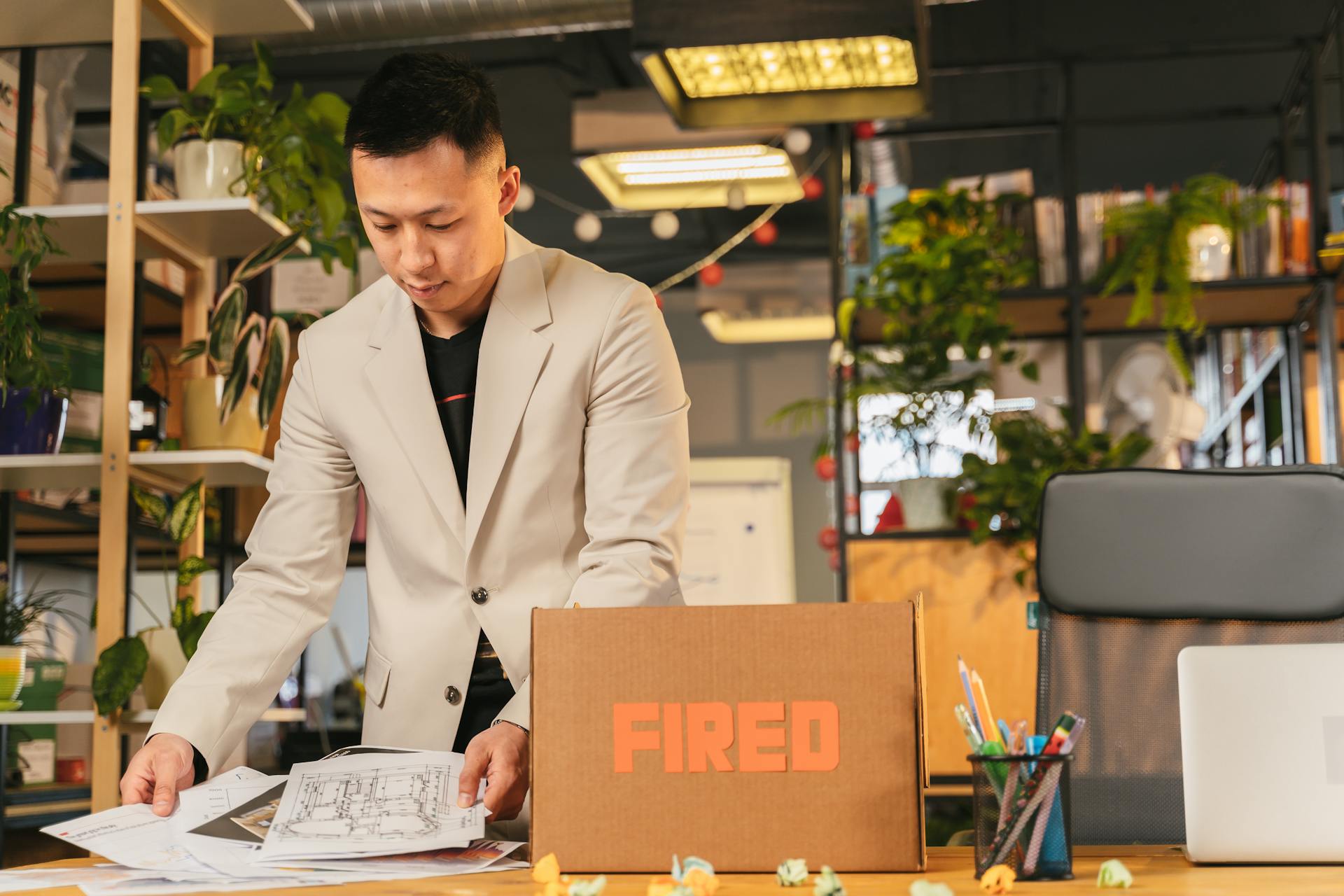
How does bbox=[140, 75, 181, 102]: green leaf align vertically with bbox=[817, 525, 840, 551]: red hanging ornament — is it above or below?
above

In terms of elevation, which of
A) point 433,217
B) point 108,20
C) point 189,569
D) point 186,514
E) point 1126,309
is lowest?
point 189,569

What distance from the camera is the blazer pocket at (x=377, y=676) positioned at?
5.20 feet

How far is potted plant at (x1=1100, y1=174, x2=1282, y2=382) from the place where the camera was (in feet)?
12.3

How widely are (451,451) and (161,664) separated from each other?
1293 mm

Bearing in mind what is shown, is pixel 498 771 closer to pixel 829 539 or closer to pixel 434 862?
pixel 434 862

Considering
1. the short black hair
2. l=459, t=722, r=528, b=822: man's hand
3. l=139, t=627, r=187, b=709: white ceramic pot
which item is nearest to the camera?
l=459, t=722, r=528, b=822: man's hand

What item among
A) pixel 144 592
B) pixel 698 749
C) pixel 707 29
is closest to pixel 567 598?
pixel 698 749

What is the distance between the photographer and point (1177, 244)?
373 cm

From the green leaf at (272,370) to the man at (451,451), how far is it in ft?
3.62

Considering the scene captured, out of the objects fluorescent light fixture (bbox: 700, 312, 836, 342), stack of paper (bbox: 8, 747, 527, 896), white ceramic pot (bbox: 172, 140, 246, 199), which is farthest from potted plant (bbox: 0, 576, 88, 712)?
fluorescent light fixture (bbox: 700, 312, 836, 342)

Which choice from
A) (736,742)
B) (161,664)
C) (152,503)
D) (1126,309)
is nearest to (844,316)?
(1126,309)

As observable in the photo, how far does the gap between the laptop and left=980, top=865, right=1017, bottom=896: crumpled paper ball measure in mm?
242

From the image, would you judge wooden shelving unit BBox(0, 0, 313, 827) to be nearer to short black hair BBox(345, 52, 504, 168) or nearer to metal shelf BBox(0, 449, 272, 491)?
metal shelf BBox(0, 449, 272, 491)

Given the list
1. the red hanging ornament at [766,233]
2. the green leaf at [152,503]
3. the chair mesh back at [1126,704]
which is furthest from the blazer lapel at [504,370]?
the red hanging ornament at [766,233]
